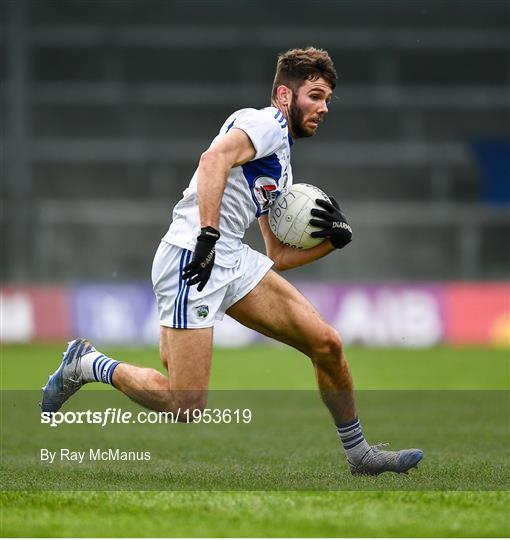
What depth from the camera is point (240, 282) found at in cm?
598

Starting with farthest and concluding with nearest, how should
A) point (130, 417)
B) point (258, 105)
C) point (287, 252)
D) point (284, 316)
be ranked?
1. point (258, 105)
2. point (130, 417)
3. point (287, 252)
4. point (284, 316)

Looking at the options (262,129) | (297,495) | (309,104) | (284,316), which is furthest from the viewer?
(309,104)

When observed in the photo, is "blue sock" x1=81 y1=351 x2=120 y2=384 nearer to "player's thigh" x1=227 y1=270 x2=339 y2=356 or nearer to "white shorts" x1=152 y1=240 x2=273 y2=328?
"white shorts" x1=152 y1=240 x2=273 y2=328

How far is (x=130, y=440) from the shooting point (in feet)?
26.2

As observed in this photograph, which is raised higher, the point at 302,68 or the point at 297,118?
the point at 302,68

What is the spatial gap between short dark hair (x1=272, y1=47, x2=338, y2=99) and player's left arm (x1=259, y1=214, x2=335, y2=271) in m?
0.77

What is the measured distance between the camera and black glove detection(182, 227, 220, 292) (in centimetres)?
552

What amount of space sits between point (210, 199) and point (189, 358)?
826mm

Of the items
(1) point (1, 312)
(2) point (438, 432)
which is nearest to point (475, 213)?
(1) point (1, 312)

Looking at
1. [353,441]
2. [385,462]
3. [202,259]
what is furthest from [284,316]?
[385,462]

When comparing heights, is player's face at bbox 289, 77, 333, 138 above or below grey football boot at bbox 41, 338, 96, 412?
above

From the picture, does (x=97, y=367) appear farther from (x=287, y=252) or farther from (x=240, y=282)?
(x=287, y=252)

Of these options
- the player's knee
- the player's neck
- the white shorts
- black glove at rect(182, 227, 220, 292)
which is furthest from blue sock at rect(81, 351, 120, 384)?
the player's neck

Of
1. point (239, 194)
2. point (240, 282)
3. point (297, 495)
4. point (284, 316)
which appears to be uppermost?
point (239, 194)
